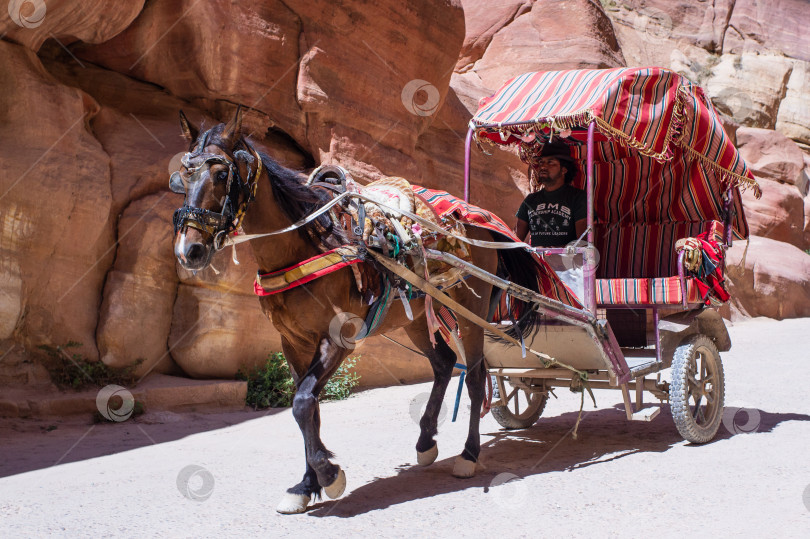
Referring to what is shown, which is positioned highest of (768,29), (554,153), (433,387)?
(768,29)

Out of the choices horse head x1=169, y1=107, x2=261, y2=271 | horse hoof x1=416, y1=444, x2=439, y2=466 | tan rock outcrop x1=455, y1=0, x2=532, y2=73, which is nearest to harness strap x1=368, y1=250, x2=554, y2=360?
horse head x1=169, y1=107, x2=261, y2=271

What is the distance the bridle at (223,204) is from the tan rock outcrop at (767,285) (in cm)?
1395

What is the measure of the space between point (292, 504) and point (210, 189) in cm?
178

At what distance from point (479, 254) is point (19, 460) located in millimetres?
3870

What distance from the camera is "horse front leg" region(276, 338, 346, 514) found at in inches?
149

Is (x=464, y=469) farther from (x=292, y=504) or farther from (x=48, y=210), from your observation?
(x=48, y=210)

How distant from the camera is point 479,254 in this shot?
5047 millimetres

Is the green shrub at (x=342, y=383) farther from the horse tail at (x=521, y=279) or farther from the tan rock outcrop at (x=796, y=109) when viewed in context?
the tan rock outcrop at (x=796, y=109)

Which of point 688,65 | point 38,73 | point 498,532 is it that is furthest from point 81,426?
point 688,65

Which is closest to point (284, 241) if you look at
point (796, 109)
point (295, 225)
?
point (295, 225)

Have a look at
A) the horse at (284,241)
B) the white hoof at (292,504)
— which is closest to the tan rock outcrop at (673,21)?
the horse at (284,241)

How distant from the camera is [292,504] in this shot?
382cm

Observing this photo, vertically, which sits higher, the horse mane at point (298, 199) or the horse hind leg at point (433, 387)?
the horse mane at point (298, 199)

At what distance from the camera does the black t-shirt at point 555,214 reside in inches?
231
